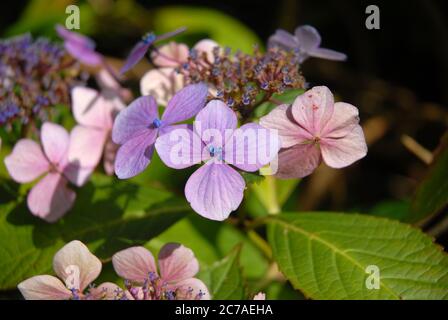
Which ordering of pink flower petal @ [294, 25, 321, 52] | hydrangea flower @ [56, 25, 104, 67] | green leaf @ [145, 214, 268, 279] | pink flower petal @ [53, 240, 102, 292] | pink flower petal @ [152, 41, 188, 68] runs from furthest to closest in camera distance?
green leaf @ [145, 214, 268, 279]
hydrangea flower @ [56, 25, 104, 67]
pink flower petal @ [152, 41, 188, 68]
pink flower petal @ [294, 25, 321, 52]
pink flower petal @ [53, 240, 102, 292]

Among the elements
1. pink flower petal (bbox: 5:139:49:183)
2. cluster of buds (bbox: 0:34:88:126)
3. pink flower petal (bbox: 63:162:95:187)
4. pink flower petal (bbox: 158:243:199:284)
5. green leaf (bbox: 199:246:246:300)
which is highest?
cluster of buds (bbox: 0:34:88:126)

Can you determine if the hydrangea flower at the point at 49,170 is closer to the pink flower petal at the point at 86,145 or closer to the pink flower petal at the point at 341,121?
the pink flower petal at the point at 86,145

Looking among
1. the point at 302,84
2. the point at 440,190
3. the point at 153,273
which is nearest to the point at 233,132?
the point at 302,84

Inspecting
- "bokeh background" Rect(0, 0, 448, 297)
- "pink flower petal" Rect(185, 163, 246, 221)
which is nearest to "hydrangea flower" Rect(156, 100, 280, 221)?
"pink flower petal" Rect(185, 163, 246, 221)

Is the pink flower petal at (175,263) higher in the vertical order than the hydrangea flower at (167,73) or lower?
lower

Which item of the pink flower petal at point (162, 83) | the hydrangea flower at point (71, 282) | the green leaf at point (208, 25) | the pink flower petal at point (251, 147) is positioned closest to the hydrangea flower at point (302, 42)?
the pink flower petal at point (162, 83)

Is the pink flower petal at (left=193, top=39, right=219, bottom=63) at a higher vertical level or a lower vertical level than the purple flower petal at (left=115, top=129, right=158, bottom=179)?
higher

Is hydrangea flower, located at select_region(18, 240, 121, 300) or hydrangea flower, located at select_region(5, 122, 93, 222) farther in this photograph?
hydrangea flower, located at select_region(5, 122, 93, 222)

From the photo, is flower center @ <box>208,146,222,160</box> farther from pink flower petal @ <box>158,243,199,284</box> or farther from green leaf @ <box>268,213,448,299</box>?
green leaf @ <box>268,213,448,299</box>

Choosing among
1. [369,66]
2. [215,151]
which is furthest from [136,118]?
[369,66]
